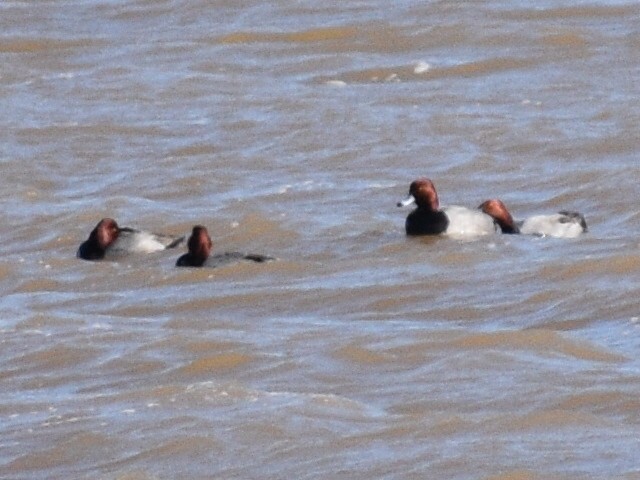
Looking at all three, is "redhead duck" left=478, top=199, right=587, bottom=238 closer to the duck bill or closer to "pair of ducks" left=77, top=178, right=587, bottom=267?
"pair of ducks" left=77, top=178, right=587, bottom=267

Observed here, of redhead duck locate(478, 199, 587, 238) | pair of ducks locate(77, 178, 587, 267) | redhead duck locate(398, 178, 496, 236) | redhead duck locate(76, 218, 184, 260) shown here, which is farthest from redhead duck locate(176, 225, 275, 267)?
redhead duck locate(478, 199, 587, 238)

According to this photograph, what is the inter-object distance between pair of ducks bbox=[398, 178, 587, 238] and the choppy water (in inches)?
6.4

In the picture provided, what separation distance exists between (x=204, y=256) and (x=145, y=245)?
1.01 m

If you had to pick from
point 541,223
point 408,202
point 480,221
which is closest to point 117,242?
point 408,202

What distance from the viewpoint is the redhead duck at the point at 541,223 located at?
475 inches

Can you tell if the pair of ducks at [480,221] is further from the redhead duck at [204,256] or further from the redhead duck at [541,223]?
the redhead duck at [204,256]

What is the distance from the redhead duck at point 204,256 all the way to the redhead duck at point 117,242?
49cm

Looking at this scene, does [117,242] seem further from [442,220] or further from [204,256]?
[442,220]

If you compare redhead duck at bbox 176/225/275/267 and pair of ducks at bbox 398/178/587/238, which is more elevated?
redhead duck at bbox 176/225/275/267

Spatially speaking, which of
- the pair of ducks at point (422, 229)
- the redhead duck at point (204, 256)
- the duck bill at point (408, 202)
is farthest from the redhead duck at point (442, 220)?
the redhead duck at point (204, 256)

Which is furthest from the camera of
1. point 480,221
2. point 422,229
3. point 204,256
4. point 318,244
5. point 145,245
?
point 145,245

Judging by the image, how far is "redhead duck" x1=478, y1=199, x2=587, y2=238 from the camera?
1205 cm

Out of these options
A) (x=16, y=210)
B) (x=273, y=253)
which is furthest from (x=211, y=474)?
(x=16, y=210)

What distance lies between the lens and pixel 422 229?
12.6 metres
